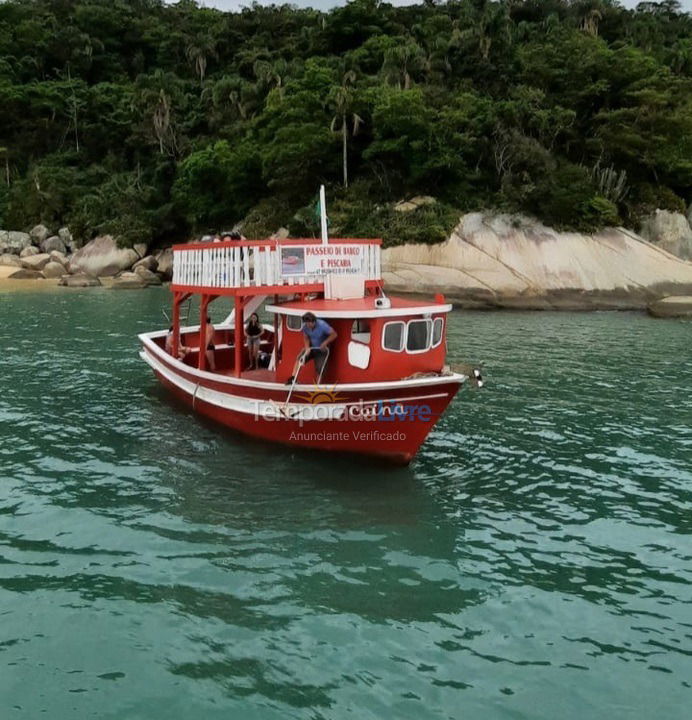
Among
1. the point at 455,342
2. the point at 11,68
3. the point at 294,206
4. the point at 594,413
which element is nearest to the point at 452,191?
the point at 294,206

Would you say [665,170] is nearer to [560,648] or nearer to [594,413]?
[594,413]

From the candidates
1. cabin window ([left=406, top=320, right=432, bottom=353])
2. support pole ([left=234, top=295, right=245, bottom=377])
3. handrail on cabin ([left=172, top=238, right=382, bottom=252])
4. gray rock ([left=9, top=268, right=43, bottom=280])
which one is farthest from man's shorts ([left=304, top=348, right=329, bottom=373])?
gray rock ([left=9, top=268, right=43, bottom=280])

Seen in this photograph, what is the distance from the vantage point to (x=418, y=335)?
12.1 m

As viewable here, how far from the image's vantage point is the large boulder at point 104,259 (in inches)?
2151

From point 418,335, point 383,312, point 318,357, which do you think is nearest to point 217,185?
point 318,357

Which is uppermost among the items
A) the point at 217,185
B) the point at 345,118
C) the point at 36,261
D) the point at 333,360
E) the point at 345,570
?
the point at 345,118

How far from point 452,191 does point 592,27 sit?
1392 inches

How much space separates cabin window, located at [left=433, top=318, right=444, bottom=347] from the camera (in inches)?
485

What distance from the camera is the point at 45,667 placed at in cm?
638

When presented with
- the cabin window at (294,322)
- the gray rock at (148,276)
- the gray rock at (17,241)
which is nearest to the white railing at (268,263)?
the cabin window at (294,322)

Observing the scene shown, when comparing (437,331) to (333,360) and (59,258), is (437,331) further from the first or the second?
(59,258)

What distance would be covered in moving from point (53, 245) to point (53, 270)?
7602 millimetres

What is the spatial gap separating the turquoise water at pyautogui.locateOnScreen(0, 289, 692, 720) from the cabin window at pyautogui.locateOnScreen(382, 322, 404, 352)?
2.17 meters

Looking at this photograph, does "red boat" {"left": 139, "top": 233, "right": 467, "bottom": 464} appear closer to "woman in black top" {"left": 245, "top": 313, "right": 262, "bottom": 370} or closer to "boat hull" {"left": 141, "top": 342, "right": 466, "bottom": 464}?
"boat hull" {"left": 141, "top": 342, "right": 466, "bottom": 464}
